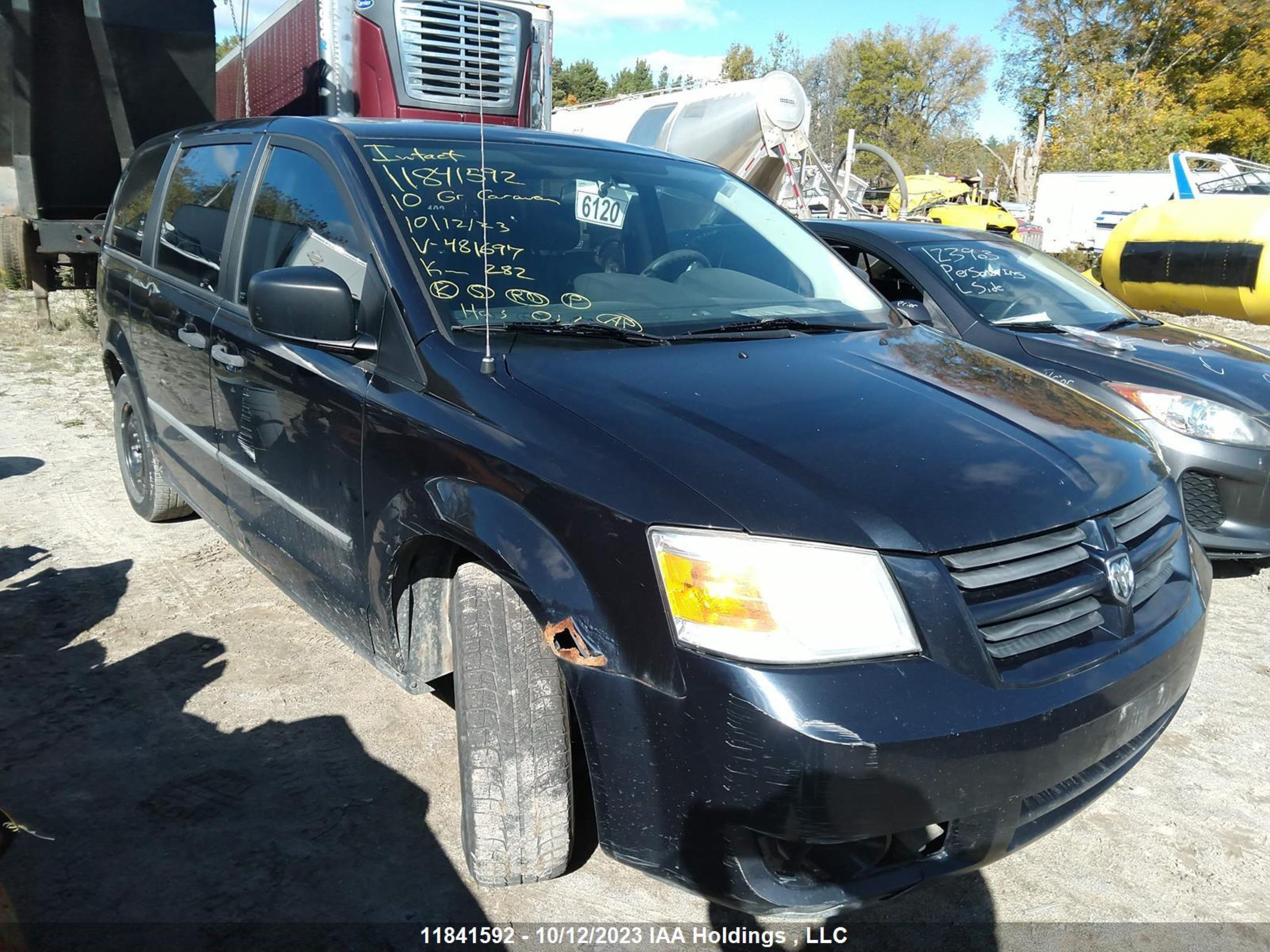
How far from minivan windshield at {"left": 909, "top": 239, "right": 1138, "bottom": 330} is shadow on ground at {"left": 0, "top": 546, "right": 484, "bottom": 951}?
12.5ft

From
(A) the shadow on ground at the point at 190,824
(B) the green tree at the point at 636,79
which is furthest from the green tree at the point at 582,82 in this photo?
(A) the shadow on ground at the point at 190,824

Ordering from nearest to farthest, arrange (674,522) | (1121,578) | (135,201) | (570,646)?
(674,522), (570,646), (1121,578), (135,201)

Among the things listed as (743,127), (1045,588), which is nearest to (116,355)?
(1045,588)

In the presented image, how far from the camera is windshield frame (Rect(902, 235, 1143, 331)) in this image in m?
5.05

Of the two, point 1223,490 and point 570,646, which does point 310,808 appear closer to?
point 570,646

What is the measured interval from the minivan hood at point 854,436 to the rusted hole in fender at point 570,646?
384mm

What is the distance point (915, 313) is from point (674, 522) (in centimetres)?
232

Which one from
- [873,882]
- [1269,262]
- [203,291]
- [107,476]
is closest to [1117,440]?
[873,882]

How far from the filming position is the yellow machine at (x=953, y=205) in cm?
2112

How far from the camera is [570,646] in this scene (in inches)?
80.6

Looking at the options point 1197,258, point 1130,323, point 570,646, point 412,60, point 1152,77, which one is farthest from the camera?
point 1152,77

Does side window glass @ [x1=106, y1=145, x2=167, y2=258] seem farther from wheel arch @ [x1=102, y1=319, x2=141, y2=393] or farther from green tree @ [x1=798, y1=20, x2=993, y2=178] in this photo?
green tree @ [x1=798, y1=20, x2=993, y2=178]

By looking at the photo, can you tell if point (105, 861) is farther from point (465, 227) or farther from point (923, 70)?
point (923, 70)

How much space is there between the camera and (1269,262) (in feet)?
35.5
